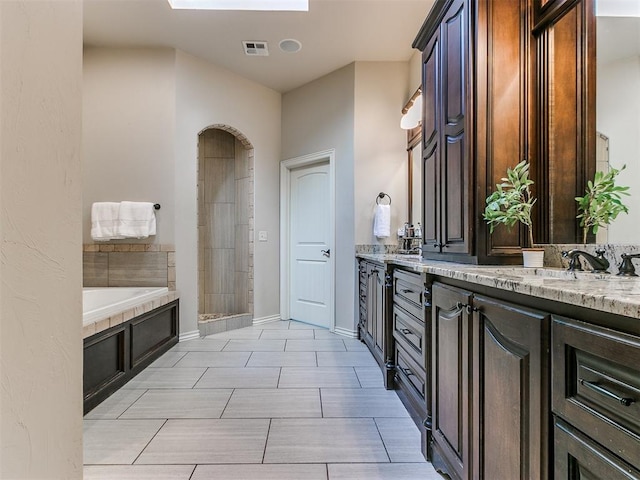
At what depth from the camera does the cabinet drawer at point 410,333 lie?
5.64ft

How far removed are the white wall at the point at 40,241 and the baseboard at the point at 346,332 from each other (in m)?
2.90

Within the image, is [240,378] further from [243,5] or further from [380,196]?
[243,5]

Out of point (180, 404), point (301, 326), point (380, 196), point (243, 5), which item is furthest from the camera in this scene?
point (301, 326)

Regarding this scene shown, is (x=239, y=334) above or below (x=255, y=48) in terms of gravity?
below

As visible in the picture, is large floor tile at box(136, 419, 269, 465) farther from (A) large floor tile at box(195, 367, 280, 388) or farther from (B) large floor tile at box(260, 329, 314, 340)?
(B) large floor tile at box(260, 329, 314, 340)

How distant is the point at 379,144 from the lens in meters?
3.61

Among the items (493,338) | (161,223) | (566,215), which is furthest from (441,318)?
(161,223)

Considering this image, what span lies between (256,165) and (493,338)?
3.57 m

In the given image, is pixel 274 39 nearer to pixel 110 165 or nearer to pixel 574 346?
pixel 110 165

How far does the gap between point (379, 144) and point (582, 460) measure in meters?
3.27

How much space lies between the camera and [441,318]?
1431 millimetres

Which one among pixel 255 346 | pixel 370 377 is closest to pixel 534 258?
pixel 370 377

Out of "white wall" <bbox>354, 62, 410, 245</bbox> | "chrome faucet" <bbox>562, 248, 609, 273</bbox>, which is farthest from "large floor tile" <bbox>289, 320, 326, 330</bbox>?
"chrome faucet" <bbox>562, 248, 609, 273</bbox>

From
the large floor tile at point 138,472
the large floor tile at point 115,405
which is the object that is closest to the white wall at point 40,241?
the large floor tile at point 138,472
